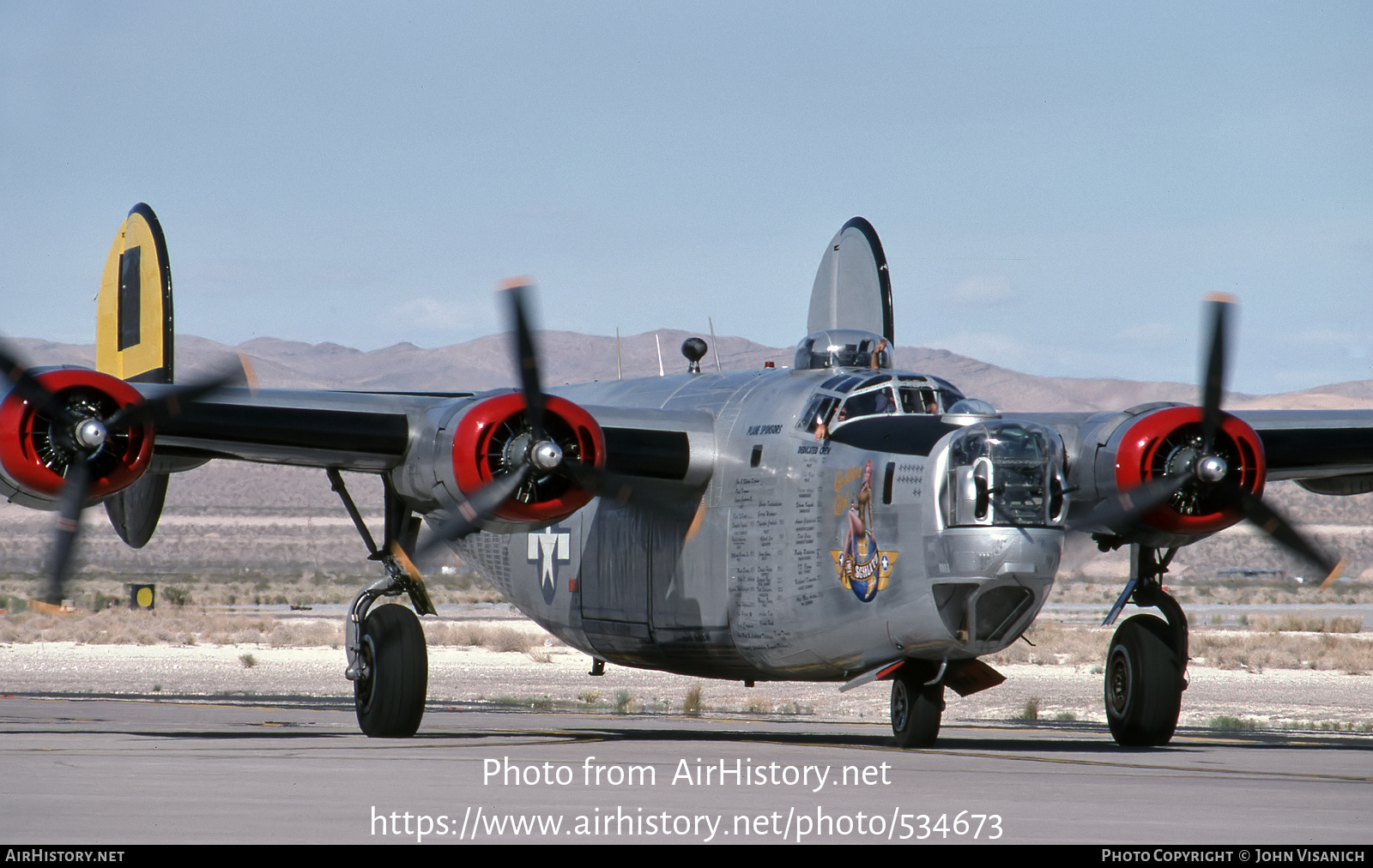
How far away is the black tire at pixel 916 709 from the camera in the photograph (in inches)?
679

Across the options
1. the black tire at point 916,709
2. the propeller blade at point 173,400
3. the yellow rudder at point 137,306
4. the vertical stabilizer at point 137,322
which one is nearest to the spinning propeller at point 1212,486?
the black tire at point 916,709

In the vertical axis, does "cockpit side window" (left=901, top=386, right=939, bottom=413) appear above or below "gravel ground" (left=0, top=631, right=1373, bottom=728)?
above

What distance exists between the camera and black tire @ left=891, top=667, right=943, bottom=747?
17250mm

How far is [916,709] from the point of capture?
1727 cm

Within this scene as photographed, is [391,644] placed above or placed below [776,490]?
below

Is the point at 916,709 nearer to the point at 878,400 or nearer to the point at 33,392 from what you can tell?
the point at 878,400

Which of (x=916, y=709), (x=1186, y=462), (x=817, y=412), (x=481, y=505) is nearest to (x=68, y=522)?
(x=481, y=505)

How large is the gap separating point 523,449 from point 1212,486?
7044 mm

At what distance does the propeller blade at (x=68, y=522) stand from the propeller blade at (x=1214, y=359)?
11.3 meters

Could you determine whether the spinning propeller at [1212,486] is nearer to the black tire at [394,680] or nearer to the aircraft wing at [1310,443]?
the aircraft wing at [1310,443]

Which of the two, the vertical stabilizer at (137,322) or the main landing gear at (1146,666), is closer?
the main landing gear at (1146,666)

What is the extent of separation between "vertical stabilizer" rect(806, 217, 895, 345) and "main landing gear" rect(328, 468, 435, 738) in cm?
707

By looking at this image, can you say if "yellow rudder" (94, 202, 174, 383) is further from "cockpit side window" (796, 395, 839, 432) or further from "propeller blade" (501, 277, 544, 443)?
"cockpit side window" (796, 395, 839, 432)

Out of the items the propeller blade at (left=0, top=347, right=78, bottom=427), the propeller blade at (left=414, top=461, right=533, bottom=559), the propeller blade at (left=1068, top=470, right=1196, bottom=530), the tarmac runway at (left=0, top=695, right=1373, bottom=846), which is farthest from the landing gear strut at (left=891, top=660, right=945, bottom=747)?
the propeller blade at (left=0, top=347, right=78, bottom=427)
